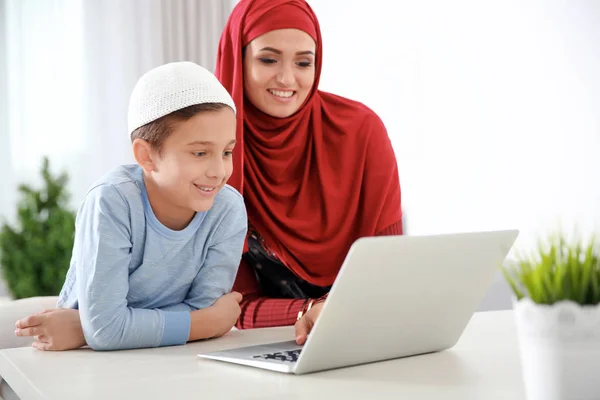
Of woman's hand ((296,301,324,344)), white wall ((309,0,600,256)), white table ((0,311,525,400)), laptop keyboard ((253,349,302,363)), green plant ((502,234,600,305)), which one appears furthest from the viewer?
white wall ((309,0,600,256))

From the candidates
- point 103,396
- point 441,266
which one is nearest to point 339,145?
point 441,266

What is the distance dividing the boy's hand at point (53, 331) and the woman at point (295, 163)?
2.11 feet

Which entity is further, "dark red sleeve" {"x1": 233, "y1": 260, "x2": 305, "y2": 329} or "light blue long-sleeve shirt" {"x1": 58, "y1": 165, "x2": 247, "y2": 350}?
"dark red sleeve" {"x1": 233, "y1": 260, "x2": 305, "y2": 329}

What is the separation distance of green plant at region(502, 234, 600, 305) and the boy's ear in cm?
82

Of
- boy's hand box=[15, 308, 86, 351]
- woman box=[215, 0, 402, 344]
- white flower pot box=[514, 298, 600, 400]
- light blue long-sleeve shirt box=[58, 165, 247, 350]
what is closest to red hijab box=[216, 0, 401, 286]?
woman box=[215, 0, 402, 344]

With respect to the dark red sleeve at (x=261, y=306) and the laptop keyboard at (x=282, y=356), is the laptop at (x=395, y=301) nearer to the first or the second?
the laptop keyboard at (x=282, y=356)

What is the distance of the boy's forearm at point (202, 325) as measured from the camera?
46.9 inches

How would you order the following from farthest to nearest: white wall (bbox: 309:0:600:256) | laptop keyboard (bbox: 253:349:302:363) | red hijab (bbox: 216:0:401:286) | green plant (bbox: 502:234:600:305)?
white wall (bbox: 309:0:600:256) < red hijab (bbox: 216:0:401:286) < laptop keyboard (bbox: 253:349:302:363) < green plant (bbox: 502:234:600:305)

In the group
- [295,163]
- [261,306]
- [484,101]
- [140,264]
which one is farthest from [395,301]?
[484,101]

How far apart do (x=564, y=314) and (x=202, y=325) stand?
2.37 feet

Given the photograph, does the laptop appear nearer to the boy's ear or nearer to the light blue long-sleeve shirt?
the light blue long-sleeve shirt

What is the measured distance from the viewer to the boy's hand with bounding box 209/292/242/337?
123cm

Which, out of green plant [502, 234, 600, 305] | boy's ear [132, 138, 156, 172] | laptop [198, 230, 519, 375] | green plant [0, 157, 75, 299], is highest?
boy's ear [132, 138, 156, 172]

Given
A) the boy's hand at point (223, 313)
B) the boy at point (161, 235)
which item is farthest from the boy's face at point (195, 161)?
the boy's hand at point (223, 313)
